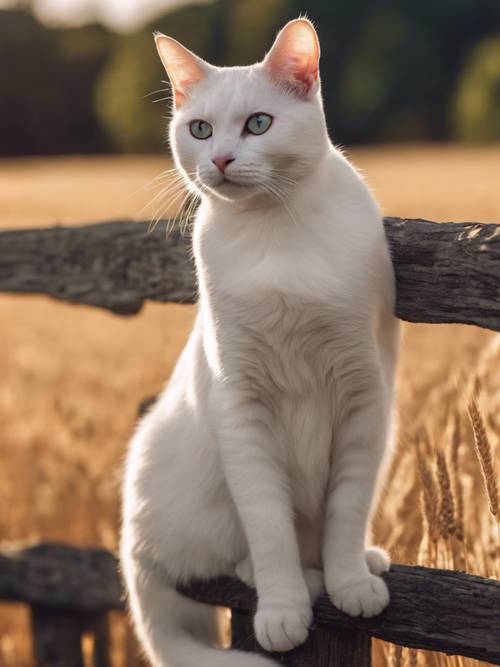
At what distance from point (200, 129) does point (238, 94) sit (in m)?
0.11

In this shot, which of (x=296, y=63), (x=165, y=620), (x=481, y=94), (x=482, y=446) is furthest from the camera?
(x=481, y=94)

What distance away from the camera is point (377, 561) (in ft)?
5.70

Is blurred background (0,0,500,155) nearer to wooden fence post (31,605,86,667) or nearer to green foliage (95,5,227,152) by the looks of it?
green foliage (95,5,227,152)

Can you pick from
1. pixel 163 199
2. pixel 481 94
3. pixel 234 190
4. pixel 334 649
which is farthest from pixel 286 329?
pixel 481 94

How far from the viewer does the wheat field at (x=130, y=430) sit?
1850 millimetres

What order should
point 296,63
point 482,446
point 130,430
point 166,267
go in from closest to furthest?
1. point 482,446
2. point 296,63
3. point 166,267
4. point 130,430

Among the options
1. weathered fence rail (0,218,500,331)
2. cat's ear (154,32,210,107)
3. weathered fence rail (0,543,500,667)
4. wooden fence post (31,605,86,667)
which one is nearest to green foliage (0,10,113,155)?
wooden fence post (31,605,86,667)

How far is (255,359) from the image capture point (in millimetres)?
1647

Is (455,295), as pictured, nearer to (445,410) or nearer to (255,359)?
(255,359)

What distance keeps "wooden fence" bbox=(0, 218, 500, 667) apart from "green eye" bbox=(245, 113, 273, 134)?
274 mm

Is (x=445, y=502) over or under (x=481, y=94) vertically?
over

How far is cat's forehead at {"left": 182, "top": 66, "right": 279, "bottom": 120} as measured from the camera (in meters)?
1.66

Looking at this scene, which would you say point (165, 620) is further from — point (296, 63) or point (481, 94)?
point (481, 94)

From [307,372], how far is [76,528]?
75.0 inches
